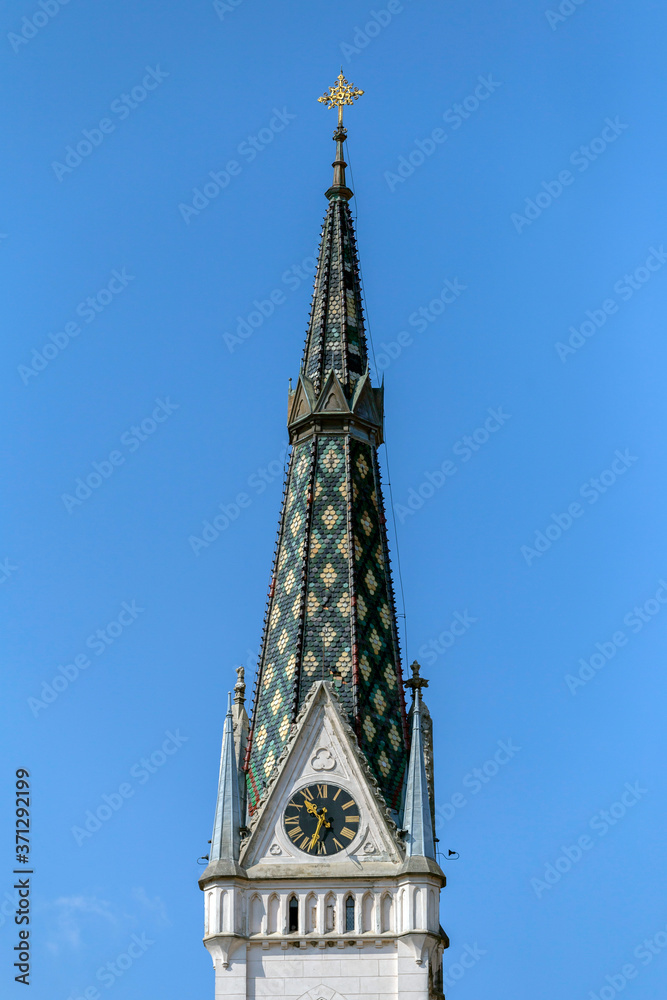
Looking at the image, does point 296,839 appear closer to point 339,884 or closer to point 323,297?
point 339,884

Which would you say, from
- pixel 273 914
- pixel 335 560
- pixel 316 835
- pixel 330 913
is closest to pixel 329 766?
pixel 316 835

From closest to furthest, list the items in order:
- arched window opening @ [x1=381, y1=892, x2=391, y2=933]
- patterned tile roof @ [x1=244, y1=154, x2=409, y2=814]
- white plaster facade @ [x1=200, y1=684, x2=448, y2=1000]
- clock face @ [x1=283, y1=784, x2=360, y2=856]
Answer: white plaster facade @ [x1=200, y1=684, x2=448, y2=1000] → arched window opening @ [x1=381, y1=892, x2=391, y2=933] → clock face @ [x1=283, y1=784, x2=360, y2=856] → patterned tile roof @ [x1=244, y1=154, x2=409, y2=814]

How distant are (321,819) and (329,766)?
1.43 m

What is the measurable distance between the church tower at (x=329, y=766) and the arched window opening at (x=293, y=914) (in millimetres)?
35

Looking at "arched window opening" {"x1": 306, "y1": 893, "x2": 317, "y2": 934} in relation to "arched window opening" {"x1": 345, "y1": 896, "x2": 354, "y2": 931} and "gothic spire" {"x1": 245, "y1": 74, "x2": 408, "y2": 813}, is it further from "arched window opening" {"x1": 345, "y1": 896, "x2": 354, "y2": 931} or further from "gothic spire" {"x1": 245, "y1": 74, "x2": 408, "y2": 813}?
"gothic spire" {"x1": 245, "y1": 74, "x2": 408, "y2": 813}

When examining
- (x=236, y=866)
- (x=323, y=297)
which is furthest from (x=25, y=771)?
(x=323, y=297)

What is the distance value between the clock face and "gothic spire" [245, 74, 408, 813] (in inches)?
44.9

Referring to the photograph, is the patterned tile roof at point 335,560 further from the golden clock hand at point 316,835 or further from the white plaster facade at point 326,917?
the golden clock hand at point 316,835

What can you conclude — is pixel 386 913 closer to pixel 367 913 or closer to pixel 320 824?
pixel 367 913

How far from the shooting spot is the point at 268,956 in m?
55.7

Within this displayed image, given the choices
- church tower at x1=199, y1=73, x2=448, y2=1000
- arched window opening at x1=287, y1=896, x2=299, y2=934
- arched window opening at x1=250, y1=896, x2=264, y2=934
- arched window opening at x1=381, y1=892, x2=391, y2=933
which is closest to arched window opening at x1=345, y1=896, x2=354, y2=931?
church tower at x1=199, y1=73, x2=448, y2=1000

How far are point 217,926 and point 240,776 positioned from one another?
4531 millimetres

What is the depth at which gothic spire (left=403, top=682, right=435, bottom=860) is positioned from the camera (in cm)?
5659

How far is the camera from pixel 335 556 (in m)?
61.7
